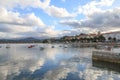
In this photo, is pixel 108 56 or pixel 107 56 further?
pixel 107 56

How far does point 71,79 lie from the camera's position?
27406 mm

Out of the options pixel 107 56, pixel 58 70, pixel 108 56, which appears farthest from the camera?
pixel 107 56

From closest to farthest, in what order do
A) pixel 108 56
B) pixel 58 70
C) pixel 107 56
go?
pixel 58 70 → pixel 108 56 → pixel 107 56

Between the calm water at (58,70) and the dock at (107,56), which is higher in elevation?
the dock at (107,56)

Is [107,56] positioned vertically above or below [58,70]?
above

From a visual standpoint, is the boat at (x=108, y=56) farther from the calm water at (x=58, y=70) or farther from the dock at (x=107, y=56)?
the calm water at (x=58, y=70)

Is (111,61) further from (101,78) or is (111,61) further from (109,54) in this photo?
(101,78)

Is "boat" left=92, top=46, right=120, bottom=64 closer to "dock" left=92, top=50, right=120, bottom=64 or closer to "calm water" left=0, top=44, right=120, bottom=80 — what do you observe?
"dock" left=92, top=50, right=120, bottom=64

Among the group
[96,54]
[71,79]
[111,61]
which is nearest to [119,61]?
[111,61]

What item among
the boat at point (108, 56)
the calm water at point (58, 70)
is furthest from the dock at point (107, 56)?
the calm water at point (58, 70)

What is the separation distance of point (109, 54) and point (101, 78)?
53.5 ft

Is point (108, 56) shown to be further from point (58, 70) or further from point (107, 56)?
point (58, 70)

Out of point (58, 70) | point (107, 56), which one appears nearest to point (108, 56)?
point (107, 56)

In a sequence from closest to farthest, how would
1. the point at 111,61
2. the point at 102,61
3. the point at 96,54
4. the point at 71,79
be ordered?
the point at 71,79, the point at 111,61, the point at 102,61, the point at 96,54
